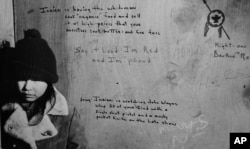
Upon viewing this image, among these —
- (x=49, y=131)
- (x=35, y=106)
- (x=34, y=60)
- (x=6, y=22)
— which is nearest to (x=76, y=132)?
(x=49, y=131)

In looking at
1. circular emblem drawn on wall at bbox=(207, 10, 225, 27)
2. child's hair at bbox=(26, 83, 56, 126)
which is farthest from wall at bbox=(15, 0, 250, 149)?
child's hair at bbox=(26, 83, 56, 126)

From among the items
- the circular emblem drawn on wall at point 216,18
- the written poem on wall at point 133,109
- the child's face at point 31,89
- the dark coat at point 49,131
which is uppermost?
the circular emblem drawn on wall at point 216,18

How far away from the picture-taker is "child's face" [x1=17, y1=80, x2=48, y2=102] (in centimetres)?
149

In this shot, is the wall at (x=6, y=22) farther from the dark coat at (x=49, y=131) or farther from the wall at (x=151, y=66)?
the dark coat at (x=49, y=131)

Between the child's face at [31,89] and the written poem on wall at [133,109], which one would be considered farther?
the child's face at [31,89]

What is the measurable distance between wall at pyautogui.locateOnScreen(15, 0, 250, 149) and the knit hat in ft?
0.12

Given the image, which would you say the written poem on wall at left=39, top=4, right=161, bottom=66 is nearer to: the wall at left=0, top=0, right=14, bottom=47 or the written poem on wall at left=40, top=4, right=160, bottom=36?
the written poem on wall at left=40, top=4, right=160, bottom=36

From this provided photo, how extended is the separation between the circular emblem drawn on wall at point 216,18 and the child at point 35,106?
750 millimetres

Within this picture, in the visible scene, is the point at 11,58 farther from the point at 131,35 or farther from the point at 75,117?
the point at 131,35

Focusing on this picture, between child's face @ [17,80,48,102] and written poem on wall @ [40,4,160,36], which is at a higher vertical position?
written poem on wall @ [40,4,160,36]

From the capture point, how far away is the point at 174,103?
4.51ft

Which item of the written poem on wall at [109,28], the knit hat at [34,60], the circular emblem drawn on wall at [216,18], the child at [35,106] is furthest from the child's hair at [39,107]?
the circular emblem drawn on wall at [216,18]

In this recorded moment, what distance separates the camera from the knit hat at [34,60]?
1.46m

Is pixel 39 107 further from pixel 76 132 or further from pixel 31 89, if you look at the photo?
pixel 76 132
